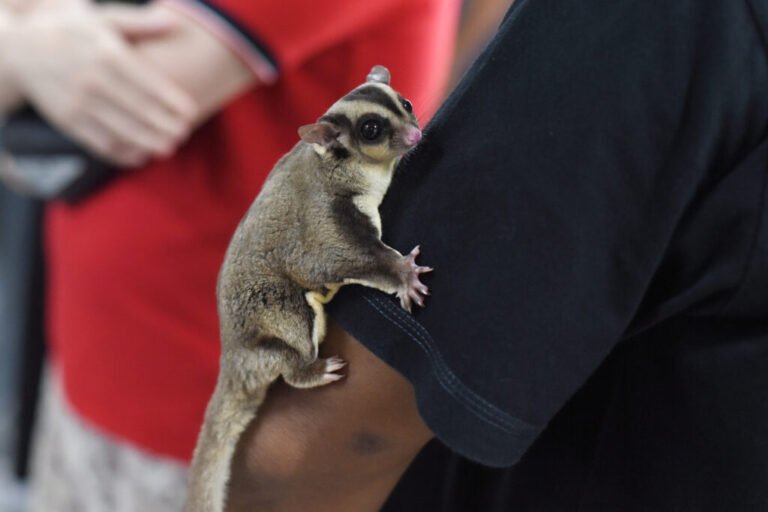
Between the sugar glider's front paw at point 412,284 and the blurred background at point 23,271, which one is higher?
the sugar glider's front paw at point 412,284

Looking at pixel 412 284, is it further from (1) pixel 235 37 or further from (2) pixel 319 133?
(1) pixel 235 37

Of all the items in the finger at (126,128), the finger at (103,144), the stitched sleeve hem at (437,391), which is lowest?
the finger at (103,144)

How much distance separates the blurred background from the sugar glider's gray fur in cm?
13

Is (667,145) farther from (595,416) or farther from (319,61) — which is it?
(319,61)

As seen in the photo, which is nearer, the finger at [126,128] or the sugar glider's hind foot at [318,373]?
the sugar glider's hind foot at [318,373]

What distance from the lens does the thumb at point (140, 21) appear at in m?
1.16

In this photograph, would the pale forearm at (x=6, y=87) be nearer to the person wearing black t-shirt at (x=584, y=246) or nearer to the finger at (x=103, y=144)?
the finger at (x=103, y=144)

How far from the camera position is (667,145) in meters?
0.59

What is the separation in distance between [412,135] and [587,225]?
5.0 inches

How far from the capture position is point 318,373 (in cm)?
66

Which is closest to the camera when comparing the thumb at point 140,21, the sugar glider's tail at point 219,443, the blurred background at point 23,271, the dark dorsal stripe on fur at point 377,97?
the dark dorsal stripe on fur at point 377,97

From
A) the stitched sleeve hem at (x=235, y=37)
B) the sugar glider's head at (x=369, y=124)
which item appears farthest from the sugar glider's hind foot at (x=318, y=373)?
the stitched sleeve hem at (x=235, y=37)

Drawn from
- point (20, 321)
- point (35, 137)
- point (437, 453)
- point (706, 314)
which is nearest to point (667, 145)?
point (706, 314)

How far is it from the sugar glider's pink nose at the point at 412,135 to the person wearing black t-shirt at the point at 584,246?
0.15ft
